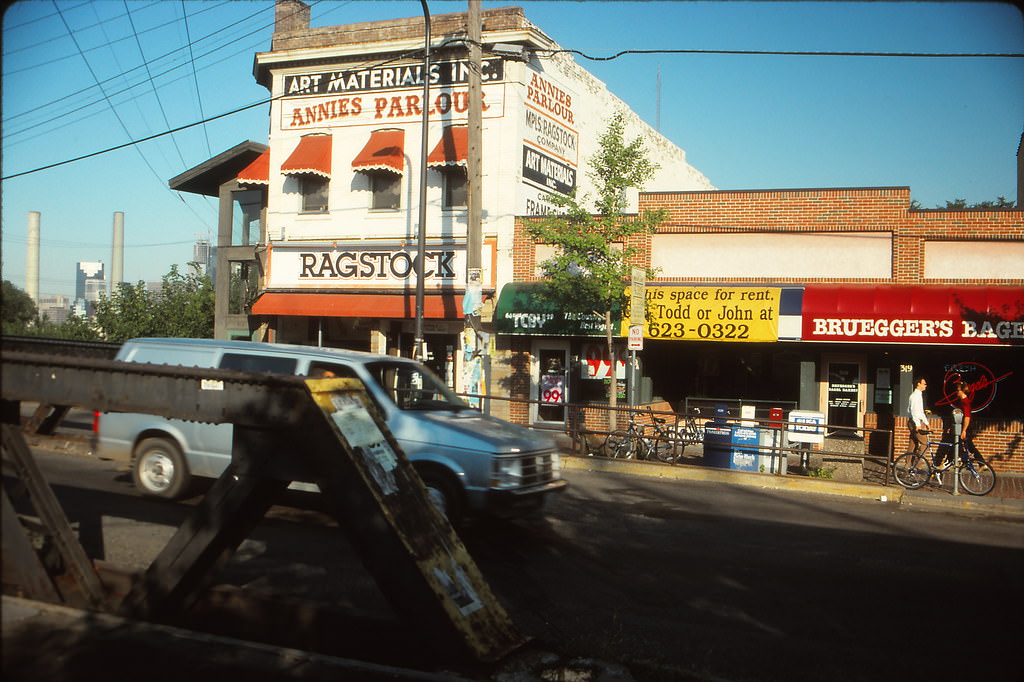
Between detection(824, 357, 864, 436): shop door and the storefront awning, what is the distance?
1.81 m

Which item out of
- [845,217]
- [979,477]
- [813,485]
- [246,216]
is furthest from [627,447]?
[246,216]

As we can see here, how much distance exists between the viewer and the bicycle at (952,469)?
48.1 feet

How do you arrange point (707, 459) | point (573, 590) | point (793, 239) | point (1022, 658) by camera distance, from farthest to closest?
point (793, 239) < point (707, 459) < point (573, 590) < point (1022, 658)

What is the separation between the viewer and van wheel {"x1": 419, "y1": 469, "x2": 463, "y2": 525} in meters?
8.68

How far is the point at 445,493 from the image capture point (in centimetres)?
873

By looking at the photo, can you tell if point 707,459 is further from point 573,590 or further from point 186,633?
point 186,633

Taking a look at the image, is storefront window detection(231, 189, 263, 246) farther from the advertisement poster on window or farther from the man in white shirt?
the man in white shirt

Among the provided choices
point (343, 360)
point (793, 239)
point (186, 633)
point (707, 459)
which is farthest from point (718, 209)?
point (186, 633)

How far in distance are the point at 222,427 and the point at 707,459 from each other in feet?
32.2

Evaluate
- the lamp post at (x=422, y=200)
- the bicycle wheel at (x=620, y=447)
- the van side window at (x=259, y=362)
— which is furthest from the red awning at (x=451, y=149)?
the van side window at (x=259, y=362)

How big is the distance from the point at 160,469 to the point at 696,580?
5.80 m

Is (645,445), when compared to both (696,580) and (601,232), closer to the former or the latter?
(601,232)

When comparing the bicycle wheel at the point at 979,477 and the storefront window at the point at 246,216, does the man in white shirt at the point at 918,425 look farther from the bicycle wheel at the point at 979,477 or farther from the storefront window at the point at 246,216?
the storefront window at the point at 246,216

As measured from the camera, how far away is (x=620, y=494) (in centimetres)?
1282
